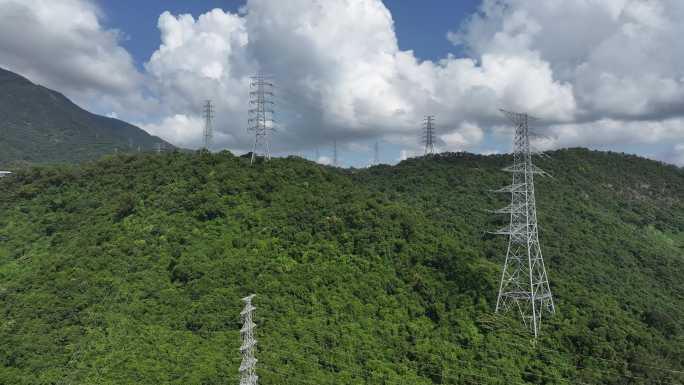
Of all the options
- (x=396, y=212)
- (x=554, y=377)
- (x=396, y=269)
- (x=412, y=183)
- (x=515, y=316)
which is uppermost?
(x=412, y=183)

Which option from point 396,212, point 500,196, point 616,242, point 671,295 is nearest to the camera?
point 396,212

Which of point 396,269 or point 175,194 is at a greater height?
point 175,194

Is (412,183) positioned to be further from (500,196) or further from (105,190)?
(105,190)

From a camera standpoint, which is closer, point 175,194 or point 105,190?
point 175,194

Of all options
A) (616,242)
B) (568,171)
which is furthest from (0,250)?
(568,171)

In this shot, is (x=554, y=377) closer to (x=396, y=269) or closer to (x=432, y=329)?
(x=432, y=329)

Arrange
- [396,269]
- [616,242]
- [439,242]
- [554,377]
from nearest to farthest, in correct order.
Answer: [554,377] < [396,269] < [439,242] < [616,242]
